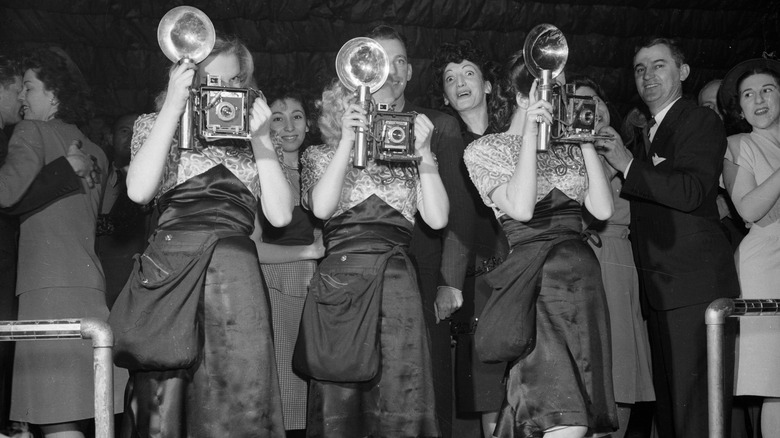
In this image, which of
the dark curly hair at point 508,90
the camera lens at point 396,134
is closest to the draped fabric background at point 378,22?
the dark curly hair at point 508,90

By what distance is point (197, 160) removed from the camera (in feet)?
9.93

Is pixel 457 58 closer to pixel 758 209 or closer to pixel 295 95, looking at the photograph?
pixel 295 95

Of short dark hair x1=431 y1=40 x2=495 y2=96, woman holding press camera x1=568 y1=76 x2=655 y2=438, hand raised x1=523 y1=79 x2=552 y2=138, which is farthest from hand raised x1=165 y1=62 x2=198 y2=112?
woman holding press camera x1=568 y1=76 x2=655 y2=438

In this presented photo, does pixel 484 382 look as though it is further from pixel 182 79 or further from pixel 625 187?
pixel 182 79

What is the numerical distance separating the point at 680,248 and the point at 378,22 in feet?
5.68

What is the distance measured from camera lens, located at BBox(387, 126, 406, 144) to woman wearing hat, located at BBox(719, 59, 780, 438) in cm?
158

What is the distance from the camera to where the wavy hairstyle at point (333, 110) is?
3.45m

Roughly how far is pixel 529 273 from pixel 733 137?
1505mm

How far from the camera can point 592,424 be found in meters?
3.15

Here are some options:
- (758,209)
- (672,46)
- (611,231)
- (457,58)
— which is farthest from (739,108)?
(457,58)

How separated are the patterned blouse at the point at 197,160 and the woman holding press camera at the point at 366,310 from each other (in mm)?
255

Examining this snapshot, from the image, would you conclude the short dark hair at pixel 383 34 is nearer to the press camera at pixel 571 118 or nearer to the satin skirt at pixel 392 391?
the press camera at pixel 571 118

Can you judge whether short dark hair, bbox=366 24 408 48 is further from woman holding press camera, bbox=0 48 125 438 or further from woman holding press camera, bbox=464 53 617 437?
woman holding press camera, bbox=0 48 125 438

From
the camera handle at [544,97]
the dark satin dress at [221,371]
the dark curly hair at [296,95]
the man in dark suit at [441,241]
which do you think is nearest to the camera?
the dark satin dress at [221,371]
